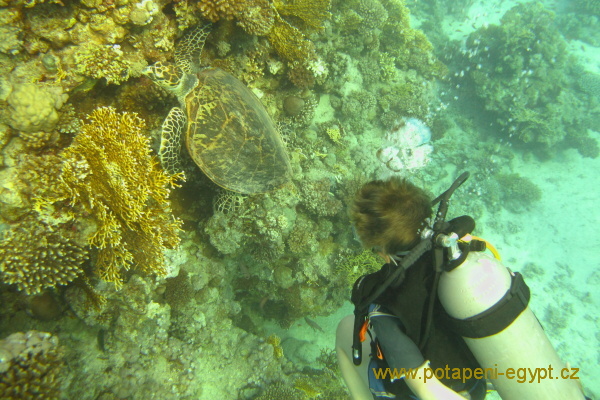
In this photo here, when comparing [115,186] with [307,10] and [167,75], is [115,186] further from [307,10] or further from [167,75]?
[307,10]

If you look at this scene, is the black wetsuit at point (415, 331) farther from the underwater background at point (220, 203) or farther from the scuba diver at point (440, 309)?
the underwater background at point (220, 203)

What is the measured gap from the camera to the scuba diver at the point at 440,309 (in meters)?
1.72

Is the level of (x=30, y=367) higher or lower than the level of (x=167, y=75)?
lower

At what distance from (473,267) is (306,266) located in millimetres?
3783

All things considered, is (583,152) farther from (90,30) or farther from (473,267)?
(90,30)

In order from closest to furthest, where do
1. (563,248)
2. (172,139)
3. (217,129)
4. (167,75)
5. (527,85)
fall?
1. (167,75)
2. (172,139)
3. (217,129)
4. (563,248)
5. (527,85)

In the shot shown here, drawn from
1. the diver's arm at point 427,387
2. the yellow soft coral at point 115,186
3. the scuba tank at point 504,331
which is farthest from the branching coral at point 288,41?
the diver's arm at point 427,387

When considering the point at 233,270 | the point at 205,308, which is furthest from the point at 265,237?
the point at 205,308

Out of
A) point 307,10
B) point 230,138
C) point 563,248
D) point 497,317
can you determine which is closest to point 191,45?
point 230,138

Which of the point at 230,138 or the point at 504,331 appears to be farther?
the point at 230,138

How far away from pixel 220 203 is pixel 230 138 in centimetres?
92

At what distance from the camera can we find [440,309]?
1970 millimetres

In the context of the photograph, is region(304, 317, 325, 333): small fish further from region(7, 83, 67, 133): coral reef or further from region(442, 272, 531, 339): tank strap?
region(7, 83, 67, 133): coral reef

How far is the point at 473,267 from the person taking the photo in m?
1.73
